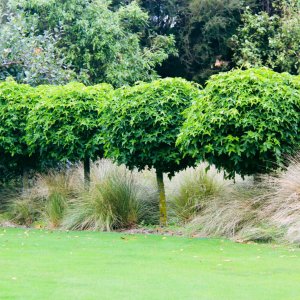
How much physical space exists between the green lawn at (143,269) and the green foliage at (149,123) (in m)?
1.82

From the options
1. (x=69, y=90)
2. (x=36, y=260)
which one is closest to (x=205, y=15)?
(x=69, y=90)

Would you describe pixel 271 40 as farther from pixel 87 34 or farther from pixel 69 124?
pixel 69 124

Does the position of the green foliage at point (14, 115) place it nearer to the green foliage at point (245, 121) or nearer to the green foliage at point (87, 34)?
the green foliage at point (245, 121)

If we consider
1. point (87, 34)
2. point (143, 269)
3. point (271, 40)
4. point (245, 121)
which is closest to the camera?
point (143, 269)

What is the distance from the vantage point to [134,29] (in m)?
28.6

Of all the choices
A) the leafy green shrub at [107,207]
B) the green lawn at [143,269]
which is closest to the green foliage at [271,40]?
the leafy green shrub at [107,207]

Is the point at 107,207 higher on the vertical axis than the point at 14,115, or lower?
lower

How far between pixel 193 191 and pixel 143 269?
5.24 meters

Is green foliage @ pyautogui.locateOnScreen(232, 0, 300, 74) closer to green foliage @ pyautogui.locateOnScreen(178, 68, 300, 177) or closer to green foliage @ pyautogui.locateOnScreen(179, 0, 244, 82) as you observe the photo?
green foliage @ pyautogui.locateOnScreen(179, 0, 244, 82)

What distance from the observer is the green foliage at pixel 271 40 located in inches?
1016

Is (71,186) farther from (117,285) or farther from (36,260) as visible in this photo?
(117,285)

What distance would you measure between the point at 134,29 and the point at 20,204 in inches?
634

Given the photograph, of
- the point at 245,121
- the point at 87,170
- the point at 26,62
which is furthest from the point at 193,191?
the point at 26,62

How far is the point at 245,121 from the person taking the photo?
1069 centimetres
